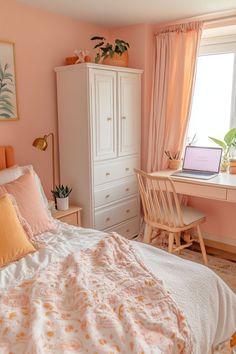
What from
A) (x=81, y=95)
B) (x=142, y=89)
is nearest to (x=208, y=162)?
(x=142, y=89)

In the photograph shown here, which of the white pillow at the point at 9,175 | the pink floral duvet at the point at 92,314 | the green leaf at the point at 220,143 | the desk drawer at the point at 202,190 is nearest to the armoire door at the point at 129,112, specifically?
the desk drawer at the point at 202,190

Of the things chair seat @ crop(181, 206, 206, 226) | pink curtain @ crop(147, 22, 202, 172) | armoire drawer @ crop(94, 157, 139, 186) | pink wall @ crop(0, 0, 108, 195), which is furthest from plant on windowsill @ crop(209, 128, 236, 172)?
pink wall @ crop(0, 0, 108, 195)

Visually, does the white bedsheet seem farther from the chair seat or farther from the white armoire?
the white armoire

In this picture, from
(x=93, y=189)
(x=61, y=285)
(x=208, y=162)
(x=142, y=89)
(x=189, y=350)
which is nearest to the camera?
(x=189, y=350)

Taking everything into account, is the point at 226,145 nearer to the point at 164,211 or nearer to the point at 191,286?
the point at 164,211

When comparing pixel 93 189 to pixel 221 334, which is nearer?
pixel 221 334

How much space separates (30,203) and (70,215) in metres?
0.77

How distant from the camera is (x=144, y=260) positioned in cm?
Answer: 173

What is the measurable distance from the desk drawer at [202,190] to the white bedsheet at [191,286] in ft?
3.65

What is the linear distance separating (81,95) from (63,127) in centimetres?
38

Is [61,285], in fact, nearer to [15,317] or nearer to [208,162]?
[15,317]

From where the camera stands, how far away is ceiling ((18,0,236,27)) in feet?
8.91

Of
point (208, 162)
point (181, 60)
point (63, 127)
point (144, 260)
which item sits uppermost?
point (181, 60)

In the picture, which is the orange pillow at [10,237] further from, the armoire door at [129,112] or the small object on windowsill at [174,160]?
the small object on windowsill at [174,160]
